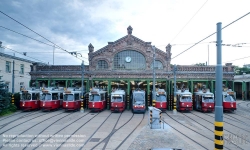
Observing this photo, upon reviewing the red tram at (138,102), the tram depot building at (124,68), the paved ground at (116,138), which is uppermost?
the tram depot building at (124,68)

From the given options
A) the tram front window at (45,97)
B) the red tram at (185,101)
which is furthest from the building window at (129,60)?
the tram front window at (45,97)

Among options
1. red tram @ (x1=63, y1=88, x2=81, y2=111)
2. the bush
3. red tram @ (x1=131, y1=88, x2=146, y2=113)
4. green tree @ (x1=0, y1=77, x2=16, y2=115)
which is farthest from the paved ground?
the bush

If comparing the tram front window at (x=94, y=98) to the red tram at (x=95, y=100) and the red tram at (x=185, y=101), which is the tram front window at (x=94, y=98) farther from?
the red tram at (x=185, y=101)

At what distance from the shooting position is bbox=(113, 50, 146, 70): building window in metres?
32.1

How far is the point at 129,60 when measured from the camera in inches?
1261

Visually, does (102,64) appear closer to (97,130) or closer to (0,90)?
(0,90)

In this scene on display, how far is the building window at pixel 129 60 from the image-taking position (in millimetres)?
32062

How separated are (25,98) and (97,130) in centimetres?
1527

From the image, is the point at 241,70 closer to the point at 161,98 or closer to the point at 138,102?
the point at 161,98

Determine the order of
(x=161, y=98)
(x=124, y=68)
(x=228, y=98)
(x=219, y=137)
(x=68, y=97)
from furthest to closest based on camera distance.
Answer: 1. (x=124, y=68)
2. (x=161, y=98)
3. (x=68, y=97)
4. (x=228, y=98)
5. (x=219, y=137)

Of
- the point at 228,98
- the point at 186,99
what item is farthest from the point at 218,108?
the point at 228,98

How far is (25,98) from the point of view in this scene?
2512 cm

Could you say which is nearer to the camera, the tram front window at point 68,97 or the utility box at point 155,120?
the utility box at point 155,120

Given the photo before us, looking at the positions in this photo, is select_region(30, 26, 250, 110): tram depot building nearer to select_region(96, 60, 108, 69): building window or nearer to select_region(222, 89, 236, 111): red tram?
select_region(96, 60, 108, 69): building window
